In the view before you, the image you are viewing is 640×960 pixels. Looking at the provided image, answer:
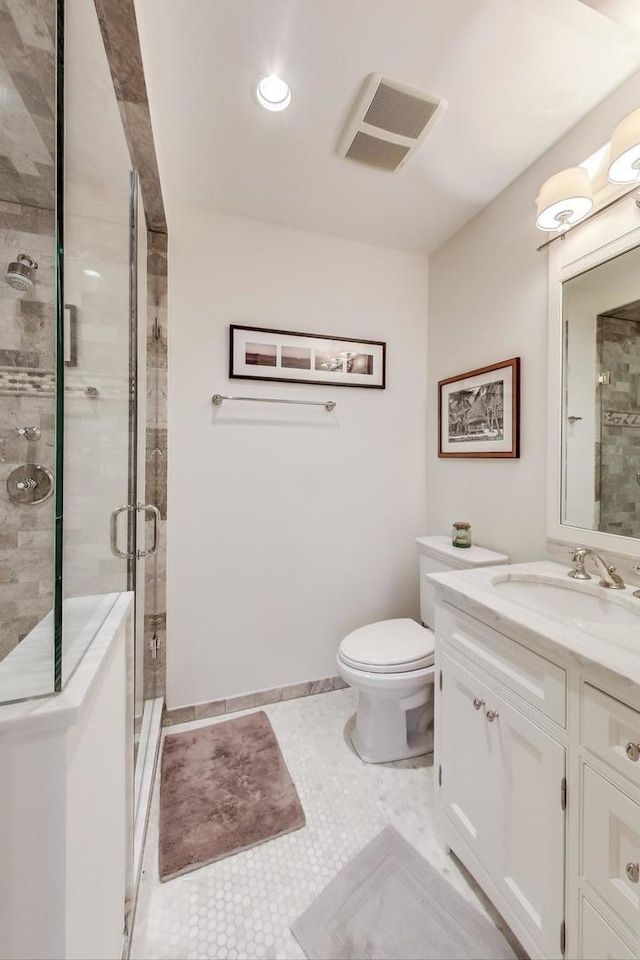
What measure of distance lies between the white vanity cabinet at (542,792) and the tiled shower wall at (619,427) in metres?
0.61

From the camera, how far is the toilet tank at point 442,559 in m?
1.55

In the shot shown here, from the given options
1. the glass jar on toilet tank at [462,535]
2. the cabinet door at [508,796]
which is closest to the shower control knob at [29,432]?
the cabinet door at [508,796]

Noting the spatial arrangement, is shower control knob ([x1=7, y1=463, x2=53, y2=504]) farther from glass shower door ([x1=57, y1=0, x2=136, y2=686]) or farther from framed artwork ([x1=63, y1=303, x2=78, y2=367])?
framed artwork ([x1=63, y1=303, x2=78, y2=367])

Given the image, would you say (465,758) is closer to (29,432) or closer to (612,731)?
(612,731)

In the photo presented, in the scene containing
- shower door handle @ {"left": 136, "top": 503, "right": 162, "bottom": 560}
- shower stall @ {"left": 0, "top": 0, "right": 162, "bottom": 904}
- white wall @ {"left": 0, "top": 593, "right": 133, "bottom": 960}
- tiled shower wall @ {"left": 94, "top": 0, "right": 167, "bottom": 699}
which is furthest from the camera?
tiled shower wall @ {"left": 94, "top": 0, "right": 167, "bottom": 699}

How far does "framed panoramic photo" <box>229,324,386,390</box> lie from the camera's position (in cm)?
178

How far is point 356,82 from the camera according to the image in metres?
1.17

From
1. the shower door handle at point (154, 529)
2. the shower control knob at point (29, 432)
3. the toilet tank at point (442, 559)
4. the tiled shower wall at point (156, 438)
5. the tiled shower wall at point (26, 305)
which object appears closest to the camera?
the tiled shower wall at point (26, 305)

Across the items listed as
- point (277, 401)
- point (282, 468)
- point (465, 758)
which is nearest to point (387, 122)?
point (277, 401)

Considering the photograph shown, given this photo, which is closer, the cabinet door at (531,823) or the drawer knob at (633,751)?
the drawer knob at (633,751)

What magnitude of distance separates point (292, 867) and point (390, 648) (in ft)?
2.41

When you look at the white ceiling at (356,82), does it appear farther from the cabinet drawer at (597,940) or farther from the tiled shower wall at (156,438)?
the cabinet drawer at (597,940)

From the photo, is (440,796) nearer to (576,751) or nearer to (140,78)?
(576,751)

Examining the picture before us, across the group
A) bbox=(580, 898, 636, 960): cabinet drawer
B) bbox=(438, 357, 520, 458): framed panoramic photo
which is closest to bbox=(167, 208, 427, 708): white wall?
bbox=(438, 357, 520, 458): framed panoramic photo
